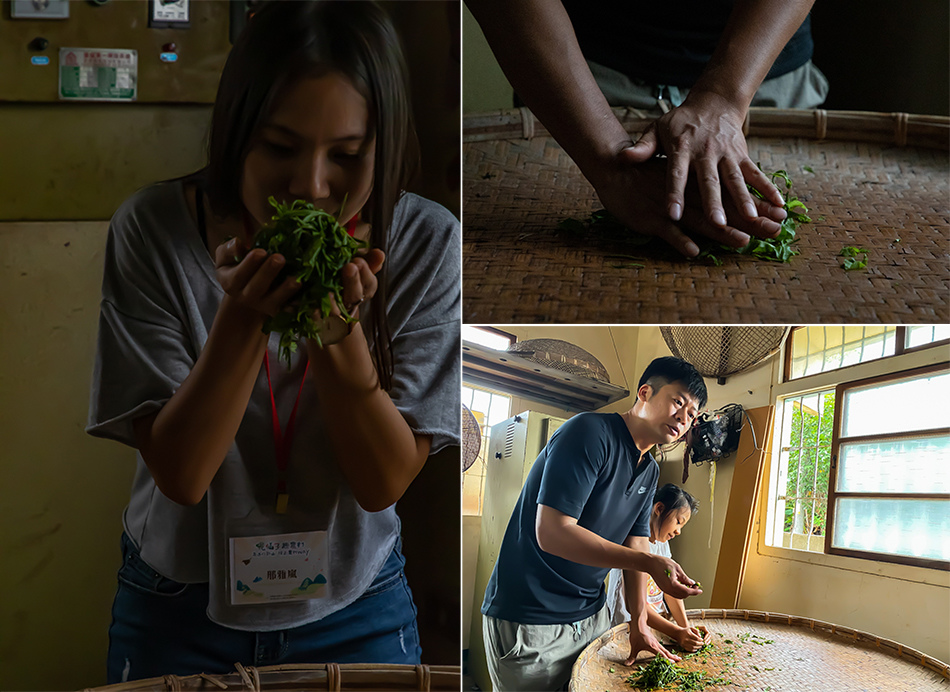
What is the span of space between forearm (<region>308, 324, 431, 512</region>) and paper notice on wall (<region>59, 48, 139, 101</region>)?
1.61 feet

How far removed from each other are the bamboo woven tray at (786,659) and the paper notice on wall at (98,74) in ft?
3.46

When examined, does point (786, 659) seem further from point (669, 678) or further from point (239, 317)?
point (239, 317)

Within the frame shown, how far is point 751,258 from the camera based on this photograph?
0.92 m

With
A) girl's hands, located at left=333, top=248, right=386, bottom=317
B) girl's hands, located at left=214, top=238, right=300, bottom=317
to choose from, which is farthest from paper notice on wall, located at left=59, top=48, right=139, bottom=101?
girl's hands, located at left=333, top=248, right=386, bottom=317

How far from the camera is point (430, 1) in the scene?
107 centimetres

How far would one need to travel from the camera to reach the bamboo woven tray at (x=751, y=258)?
845mm

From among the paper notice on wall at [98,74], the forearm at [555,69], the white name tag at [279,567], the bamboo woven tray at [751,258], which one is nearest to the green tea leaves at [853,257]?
the bamboo woven tray at [751,258]

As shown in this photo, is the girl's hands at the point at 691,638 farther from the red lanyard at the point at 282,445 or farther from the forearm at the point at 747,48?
the forearm at the point at 747,48

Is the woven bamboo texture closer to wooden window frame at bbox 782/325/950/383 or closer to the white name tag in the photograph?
the white name tag

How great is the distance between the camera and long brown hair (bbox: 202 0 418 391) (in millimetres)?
997

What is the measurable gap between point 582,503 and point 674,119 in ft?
1.79

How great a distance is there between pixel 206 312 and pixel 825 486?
0.91 metres

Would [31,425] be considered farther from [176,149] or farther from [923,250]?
[923,250]

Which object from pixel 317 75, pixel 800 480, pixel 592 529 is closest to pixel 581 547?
pixel 592 529
